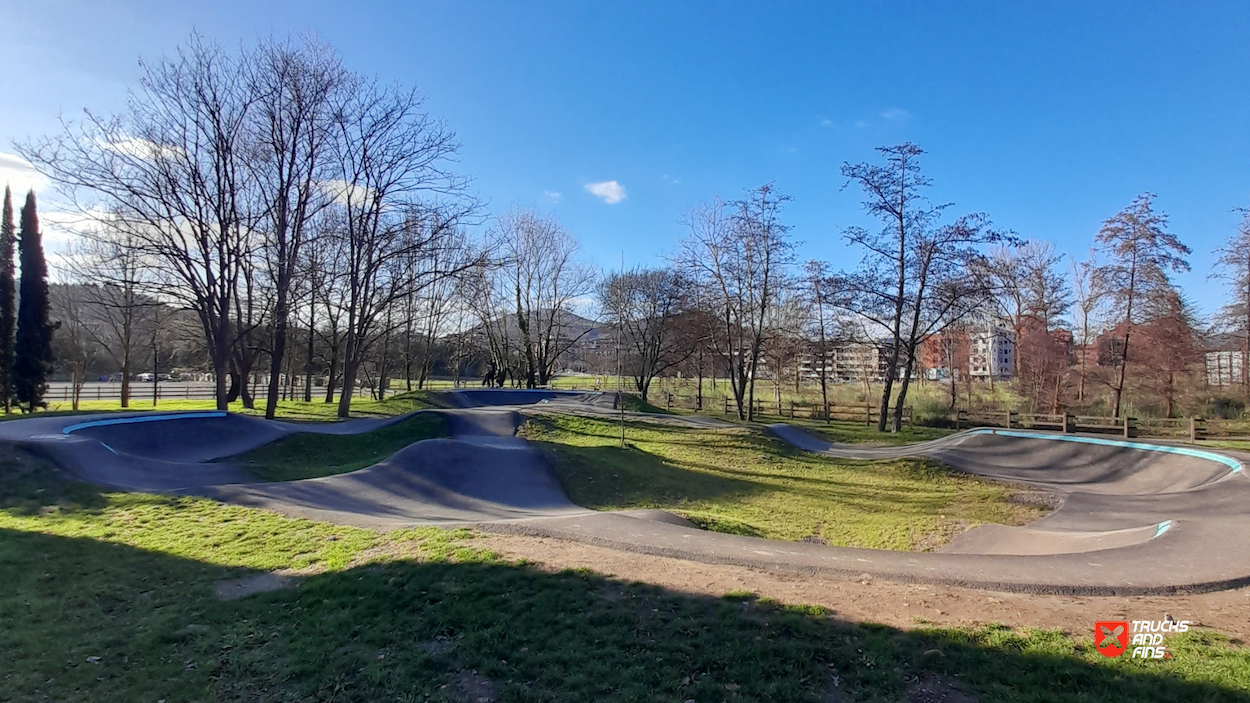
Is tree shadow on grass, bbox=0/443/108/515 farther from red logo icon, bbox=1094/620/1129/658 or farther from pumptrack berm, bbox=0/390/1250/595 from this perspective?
red logo icon, bbox=1094/620/1129/658

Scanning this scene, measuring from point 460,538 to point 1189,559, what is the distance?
7.92 metres

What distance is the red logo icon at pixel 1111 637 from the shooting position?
3.87 meters

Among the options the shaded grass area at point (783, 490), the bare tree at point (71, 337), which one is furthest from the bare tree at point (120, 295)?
the shaded grass area at point (783, 490)

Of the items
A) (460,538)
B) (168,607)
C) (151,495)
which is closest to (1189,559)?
(460,538)

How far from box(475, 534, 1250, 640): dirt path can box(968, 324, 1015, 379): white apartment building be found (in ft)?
100

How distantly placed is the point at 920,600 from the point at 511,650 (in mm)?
3432

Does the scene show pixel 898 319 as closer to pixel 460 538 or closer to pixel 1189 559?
pixel 1189 559

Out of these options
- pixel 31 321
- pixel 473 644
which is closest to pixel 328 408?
pixel 31 321

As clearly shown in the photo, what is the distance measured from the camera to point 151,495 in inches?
351

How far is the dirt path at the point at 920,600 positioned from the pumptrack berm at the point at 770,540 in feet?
0.83

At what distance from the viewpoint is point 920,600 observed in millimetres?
4824

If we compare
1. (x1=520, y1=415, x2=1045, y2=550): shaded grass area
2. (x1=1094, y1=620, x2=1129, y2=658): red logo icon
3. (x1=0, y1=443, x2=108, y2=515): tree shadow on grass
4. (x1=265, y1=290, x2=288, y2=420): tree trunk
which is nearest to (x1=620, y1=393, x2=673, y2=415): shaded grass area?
(x1=520, y1=415, x2=1045, y2=550): shaded grass area

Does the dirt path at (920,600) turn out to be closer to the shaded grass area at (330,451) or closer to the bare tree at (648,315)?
the shaded grass area at (330,451)

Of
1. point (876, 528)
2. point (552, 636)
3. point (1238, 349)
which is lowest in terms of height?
point (876, 528)
